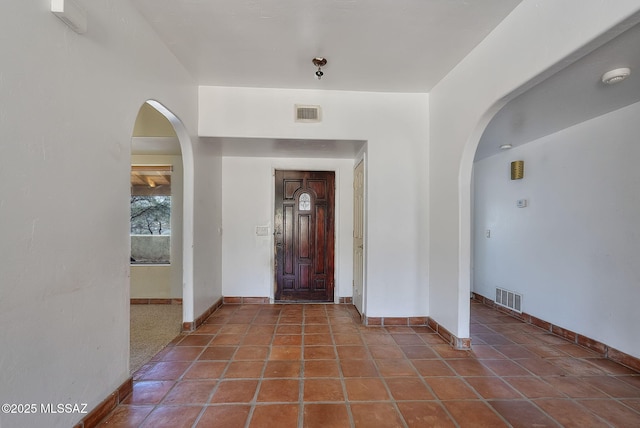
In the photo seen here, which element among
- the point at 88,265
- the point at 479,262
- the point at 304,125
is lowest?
the point at 479,262

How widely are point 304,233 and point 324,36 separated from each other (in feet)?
8.76

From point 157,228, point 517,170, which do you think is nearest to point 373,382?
point 517,170

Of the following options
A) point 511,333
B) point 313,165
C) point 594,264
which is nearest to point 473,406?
point 511,333

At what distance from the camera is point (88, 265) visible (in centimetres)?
153

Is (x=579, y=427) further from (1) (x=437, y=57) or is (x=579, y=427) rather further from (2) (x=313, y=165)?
(2) (x=313, y=165)

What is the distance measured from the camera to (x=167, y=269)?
157 inches

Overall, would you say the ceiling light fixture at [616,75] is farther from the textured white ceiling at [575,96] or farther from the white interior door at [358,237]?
the white interior door at [358,237]

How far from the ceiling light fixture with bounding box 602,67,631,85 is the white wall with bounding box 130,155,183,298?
4.60 m

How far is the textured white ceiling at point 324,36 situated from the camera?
1.88m

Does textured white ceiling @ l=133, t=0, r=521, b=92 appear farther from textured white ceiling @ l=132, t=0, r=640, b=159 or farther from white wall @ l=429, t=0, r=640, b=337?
white wall @ l=429, t=0, r=640, b=337

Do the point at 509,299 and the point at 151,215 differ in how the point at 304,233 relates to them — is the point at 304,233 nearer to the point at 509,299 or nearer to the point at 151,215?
the point at 151,215

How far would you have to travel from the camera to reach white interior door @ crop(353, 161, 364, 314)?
11.3 feet

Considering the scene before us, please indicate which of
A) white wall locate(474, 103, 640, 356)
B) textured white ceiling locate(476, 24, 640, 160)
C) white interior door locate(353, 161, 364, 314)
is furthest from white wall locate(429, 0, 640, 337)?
white wall locate(474, 103, 640, 356)

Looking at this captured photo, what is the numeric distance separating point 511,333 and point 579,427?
4.86ft
